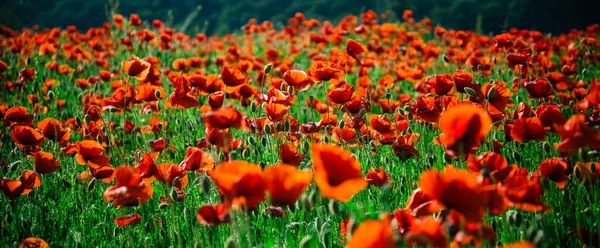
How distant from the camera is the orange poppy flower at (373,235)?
98 cm

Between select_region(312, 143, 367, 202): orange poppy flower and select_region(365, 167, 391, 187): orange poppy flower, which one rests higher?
select_region(312, 143, 367, 202): orange poppy flower

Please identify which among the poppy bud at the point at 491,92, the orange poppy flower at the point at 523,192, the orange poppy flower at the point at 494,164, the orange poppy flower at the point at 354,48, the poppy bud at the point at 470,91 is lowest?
the orange poppy flower at the point at 523,192

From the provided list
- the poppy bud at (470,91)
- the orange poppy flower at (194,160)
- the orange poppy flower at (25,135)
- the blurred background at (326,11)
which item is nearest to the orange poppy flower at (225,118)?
the orange poppy flower at (194,160)

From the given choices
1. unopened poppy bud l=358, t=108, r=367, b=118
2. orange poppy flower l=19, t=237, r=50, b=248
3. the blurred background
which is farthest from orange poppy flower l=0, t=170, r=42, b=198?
the blurred background

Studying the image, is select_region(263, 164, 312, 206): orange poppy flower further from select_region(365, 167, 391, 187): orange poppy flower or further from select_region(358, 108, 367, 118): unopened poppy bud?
select_region(358, 108, 367, 118): unopened poppy bud

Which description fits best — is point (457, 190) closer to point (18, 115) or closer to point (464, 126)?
point (464, 126)

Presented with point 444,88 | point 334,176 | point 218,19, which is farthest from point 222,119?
point 218,19

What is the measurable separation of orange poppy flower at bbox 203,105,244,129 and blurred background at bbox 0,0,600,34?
1007 inches

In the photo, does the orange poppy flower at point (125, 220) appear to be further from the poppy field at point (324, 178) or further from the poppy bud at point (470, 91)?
the poppy bud at point (470, 91)

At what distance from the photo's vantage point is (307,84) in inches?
101

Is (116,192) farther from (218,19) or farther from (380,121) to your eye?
(218,19)

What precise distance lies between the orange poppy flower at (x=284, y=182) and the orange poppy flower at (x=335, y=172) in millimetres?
43

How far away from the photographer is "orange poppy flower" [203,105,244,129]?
169 centimetres

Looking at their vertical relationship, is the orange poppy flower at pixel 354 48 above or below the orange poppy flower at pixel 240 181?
above
